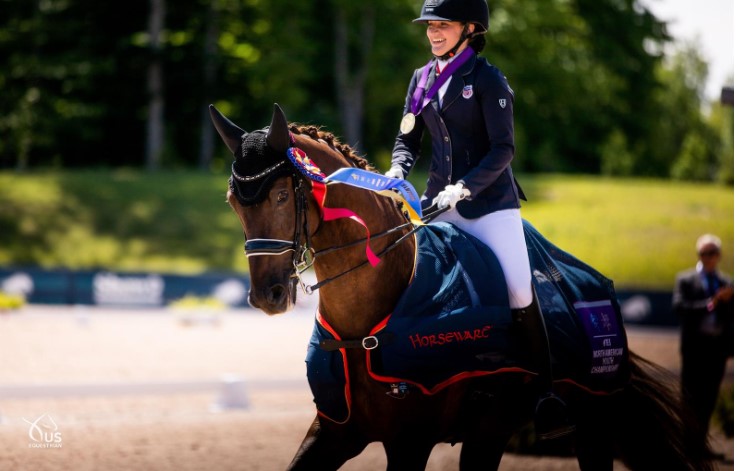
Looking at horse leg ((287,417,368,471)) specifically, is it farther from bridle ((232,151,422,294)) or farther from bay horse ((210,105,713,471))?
bridle ((232,151,422,294))

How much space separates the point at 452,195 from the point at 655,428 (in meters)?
2.16

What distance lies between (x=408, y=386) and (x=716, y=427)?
6062 mm

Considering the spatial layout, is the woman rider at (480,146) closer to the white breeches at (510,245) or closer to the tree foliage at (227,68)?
the white breeches at (510,245)

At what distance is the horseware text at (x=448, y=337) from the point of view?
175 inches

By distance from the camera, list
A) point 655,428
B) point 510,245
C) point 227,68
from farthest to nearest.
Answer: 1. point 227,68
2. point 655,428
3. point 510,245

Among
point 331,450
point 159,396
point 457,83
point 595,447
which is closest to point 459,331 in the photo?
point 331,450

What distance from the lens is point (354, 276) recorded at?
14.5 ft

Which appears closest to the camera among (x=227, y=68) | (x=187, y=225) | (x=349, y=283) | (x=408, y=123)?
(x=349, y=283)

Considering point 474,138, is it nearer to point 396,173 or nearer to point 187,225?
point 396,173

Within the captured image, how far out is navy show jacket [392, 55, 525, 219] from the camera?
182 inches

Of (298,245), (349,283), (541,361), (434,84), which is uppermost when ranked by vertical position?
(434,84)

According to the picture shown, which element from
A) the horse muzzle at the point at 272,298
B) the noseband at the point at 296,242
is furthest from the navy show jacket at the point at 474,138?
the horse muzzle at the point at 272,298

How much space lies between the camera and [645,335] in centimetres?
1781

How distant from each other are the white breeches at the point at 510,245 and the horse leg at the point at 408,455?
862 mm
